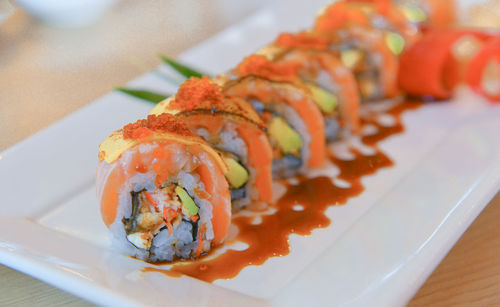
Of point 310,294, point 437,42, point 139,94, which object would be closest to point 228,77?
point 139,94

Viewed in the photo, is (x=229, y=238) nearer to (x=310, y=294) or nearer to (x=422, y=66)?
(x=310, y=294)

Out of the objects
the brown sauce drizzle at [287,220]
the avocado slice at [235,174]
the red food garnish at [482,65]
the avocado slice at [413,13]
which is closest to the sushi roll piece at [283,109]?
the brown sauce drizzle at [287,220]

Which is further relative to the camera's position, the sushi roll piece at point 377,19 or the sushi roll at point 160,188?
the sushi roll piece at point 377,19

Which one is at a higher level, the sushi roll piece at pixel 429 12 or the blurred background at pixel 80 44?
the blurred background at pixel 80 44

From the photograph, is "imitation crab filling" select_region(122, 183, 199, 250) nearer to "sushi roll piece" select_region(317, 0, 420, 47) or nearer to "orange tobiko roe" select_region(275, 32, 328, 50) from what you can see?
"orange tobiko roe" select_region(275, 32, 328, 50)

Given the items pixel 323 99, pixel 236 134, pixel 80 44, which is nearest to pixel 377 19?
pixel 323 99

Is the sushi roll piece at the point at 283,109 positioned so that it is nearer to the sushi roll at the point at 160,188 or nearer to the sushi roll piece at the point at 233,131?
the sushi roll piece at the point at 233,131

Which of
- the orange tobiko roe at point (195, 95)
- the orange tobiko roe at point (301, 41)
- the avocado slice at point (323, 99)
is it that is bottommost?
the avocado slice at point (323, 99)
